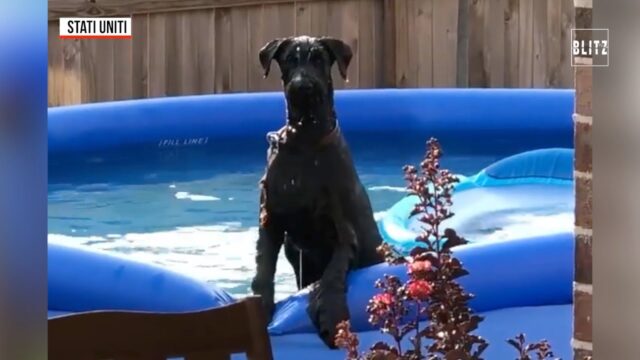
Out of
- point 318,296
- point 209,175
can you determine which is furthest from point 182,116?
point 318,296

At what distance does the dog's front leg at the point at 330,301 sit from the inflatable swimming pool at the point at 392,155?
3 cm

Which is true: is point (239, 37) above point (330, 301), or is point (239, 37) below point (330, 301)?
above

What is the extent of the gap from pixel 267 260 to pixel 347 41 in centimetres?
564

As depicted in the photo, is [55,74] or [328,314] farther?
[55,74]

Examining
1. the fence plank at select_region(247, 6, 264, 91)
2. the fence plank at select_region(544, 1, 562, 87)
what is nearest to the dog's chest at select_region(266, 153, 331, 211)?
the fence plank at select_region(247, 6, 264, 91)

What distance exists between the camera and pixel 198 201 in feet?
19.2

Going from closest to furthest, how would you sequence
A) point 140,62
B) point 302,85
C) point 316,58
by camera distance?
point 302,85 → point 316,58 → point 140,62

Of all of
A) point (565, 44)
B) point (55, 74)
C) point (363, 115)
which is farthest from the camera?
point (565, 44)

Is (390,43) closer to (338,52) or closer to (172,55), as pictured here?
(172,55)

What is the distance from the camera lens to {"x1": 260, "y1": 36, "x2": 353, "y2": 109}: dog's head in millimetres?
3434

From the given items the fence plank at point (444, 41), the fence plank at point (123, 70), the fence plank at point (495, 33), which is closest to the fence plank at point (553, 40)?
the fence plank at point (495, 33)

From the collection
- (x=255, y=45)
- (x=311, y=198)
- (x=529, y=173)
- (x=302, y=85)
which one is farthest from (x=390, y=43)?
(x=311, y=198)

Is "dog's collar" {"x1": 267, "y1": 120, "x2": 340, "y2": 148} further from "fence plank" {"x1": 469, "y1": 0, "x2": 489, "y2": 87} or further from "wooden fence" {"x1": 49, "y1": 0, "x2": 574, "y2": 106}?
"fence plank" {"x1": 469, "y1": 0, "x2": 489, "y2": 87}

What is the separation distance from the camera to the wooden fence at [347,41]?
755cm
